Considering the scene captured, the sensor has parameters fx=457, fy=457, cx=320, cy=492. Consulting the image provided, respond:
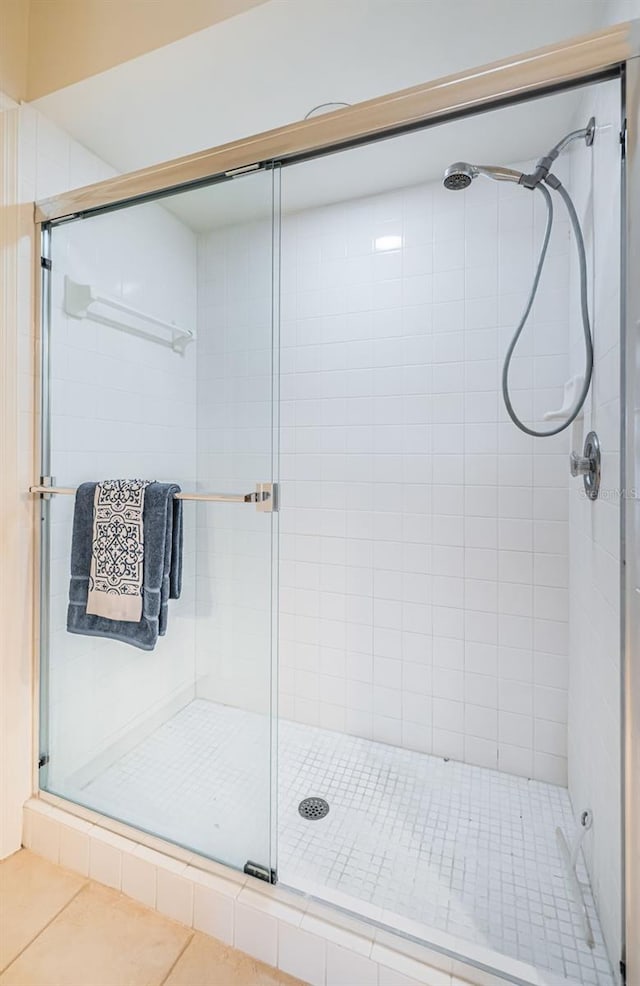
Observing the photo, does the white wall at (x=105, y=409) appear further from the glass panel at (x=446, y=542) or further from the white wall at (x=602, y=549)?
the white wall at (x=602, y=549)

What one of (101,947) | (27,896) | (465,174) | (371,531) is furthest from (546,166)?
(27,896)

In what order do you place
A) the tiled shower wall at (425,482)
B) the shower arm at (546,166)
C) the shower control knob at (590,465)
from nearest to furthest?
the shower control knob at (590,465) < the shower arm at (546,166) < the tiled shower wall at (425,482)

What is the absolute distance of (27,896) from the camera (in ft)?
3.91

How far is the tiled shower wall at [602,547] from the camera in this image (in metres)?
0.96

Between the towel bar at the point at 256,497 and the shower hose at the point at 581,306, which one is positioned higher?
the shower hose at the point at 581,306

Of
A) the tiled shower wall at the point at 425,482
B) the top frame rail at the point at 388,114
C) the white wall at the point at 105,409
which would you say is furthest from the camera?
the tiled shower wall at the point at 425,482

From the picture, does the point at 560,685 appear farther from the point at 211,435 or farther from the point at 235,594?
the point at 211,435

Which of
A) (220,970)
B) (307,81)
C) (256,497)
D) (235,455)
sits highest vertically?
(307,81)

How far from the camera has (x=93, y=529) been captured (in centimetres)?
135

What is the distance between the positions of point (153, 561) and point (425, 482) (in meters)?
1.02

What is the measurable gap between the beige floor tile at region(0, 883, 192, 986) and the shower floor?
17cm

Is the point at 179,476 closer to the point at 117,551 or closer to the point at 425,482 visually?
the point at 117,551

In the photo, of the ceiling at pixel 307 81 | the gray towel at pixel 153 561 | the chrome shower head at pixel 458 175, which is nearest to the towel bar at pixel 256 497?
the gray towel at pixel 153 561

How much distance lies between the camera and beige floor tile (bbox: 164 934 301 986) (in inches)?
39.1
